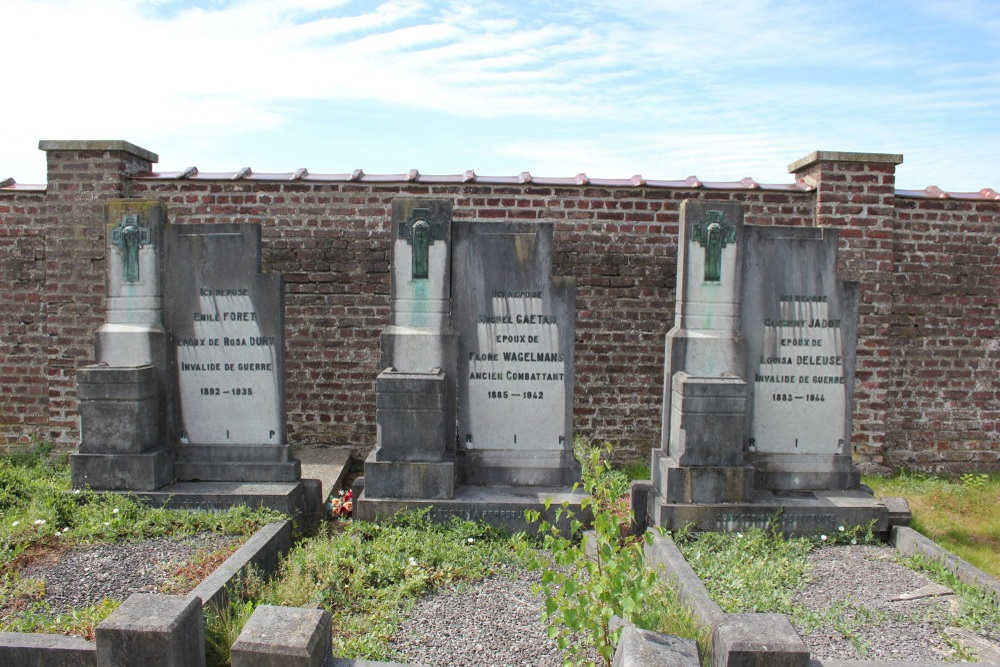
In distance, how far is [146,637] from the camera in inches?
103

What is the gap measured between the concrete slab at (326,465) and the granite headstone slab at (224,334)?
0.75m

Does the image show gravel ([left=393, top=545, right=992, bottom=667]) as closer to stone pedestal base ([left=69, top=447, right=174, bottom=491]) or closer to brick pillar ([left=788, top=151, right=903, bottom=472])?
stone pedestal base ([left=69, top=447, right=174, bottom=491])

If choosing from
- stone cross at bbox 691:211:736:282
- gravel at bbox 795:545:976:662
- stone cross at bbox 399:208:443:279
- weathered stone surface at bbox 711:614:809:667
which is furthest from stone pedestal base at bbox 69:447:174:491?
gravel at bbox 795:545:976:662

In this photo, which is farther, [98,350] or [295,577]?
[98,350]

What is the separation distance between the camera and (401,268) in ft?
15.9

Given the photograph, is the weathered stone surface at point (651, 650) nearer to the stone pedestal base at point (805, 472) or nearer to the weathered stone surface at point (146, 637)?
the weathered stone surface at point (146, 637)

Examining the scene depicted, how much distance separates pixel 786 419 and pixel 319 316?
4046mm

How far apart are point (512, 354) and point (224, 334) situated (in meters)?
2.01

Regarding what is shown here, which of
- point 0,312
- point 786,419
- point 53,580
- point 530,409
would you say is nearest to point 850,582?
point 786,419

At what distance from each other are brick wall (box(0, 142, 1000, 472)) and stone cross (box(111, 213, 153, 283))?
157cm

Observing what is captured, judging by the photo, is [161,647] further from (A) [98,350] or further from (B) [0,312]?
(B) [0,312]

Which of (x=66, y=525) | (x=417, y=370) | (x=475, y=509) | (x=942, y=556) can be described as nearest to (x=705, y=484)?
(x=942, y=556)

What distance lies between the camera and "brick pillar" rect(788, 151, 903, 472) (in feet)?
20.6

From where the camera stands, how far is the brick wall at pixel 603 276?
634cm
